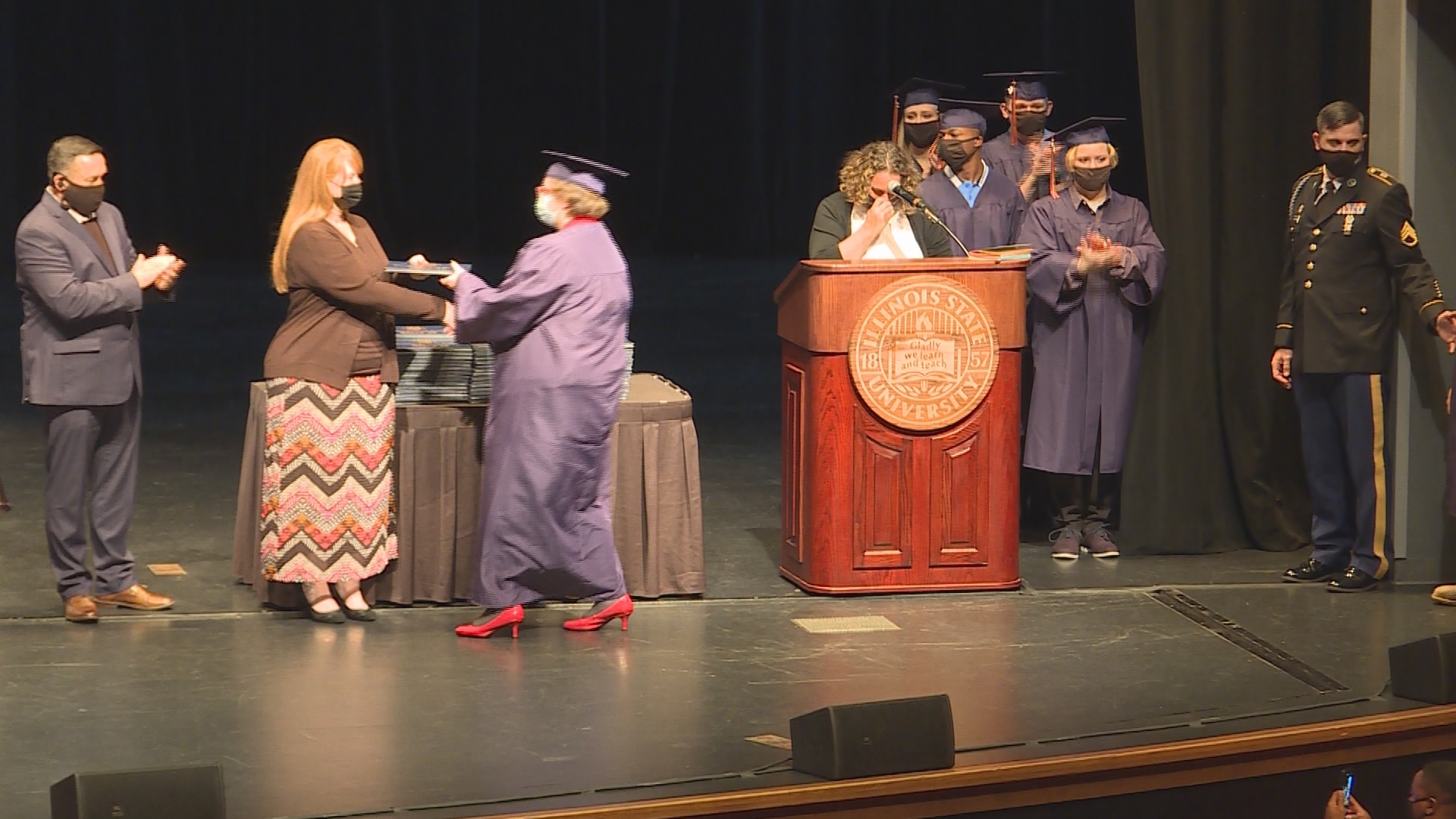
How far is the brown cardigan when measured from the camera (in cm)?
572

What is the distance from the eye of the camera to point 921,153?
7137 millimetres

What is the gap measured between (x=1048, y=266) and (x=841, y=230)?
2.48ft

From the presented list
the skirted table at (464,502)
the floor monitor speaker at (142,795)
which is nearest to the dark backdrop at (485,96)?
the skirted table at (464,502)

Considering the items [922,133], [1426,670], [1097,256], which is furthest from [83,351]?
[1426,670]

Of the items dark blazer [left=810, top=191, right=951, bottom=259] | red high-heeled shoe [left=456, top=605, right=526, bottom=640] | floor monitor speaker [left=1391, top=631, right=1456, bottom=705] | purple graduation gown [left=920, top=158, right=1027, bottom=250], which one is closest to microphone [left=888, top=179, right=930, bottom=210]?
dark blazer [left=810, top=191, right=951, bottom=259]

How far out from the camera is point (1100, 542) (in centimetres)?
686

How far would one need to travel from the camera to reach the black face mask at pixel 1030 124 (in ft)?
24.1

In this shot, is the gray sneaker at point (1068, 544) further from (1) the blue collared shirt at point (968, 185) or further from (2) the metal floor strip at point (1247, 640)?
(1) the blue collared shirt at point (968, 185)

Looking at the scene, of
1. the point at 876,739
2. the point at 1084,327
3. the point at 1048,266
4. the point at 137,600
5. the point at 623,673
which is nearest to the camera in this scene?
the point at 876,739

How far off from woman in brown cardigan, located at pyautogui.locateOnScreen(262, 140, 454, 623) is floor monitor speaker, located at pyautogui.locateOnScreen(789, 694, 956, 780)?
84.1 inches

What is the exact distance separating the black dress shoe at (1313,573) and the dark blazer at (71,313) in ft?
12.0

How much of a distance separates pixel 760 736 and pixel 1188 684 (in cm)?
123

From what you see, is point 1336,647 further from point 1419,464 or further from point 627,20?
point 627,20

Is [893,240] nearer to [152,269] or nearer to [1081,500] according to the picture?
[1081,500]
